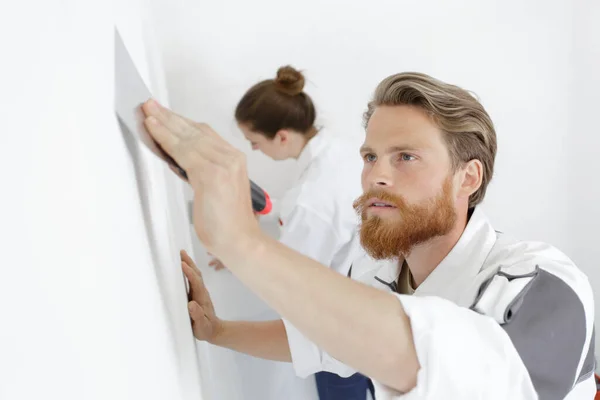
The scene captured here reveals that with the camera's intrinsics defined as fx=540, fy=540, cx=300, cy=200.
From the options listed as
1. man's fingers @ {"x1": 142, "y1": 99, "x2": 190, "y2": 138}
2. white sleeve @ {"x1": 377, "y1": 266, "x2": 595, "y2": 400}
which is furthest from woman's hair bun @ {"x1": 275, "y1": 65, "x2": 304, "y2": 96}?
man's fingers @ {"x1": 142, "y1": 99, "x2": 190, "y2": 138}

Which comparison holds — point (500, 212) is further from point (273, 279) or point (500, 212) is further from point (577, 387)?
point (273, 279)

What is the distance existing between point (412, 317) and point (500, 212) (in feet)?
5.09

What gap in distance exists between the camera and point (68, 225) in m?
0.26

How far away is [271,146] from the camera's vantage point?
1640 millimetres

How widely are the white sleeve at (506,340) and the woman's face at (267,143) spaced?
3.16ft

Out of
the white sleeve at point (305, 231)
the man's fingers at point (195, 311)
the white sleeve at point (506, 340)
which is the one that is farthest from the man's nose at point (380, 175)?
the white sleeve at point (305, 231)

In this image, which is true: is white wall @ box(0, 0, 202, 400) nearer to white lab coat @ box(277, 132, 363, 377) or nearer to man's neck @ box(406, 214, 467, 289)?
man's neck @ box(406, 214, 467, 289)

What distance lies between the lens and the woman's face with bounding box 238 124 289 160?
1.62m

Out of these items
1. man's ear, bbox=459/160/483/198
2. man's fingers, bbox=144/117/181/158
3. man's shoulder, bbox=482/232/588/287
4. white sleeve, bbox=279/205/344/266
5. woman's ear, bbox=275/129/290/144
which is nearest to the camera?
man's fingers, bbox=144/117/181/158

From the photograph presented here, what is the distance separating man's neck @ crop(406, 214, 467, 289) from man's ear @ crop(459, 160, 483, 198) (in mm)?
48

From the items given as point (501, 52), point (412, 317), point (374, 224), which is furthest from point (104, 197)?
point (501, 52)

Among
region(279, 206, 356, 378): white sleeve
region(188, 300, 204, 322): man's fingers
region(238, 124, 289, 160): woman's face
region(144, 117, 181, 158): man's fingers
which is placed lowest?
region(279, 206, 356, 378): white sleeve

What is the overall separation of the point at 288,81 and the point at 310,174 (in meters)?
0.28

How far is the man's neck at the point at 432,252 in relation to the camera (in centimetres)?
95
